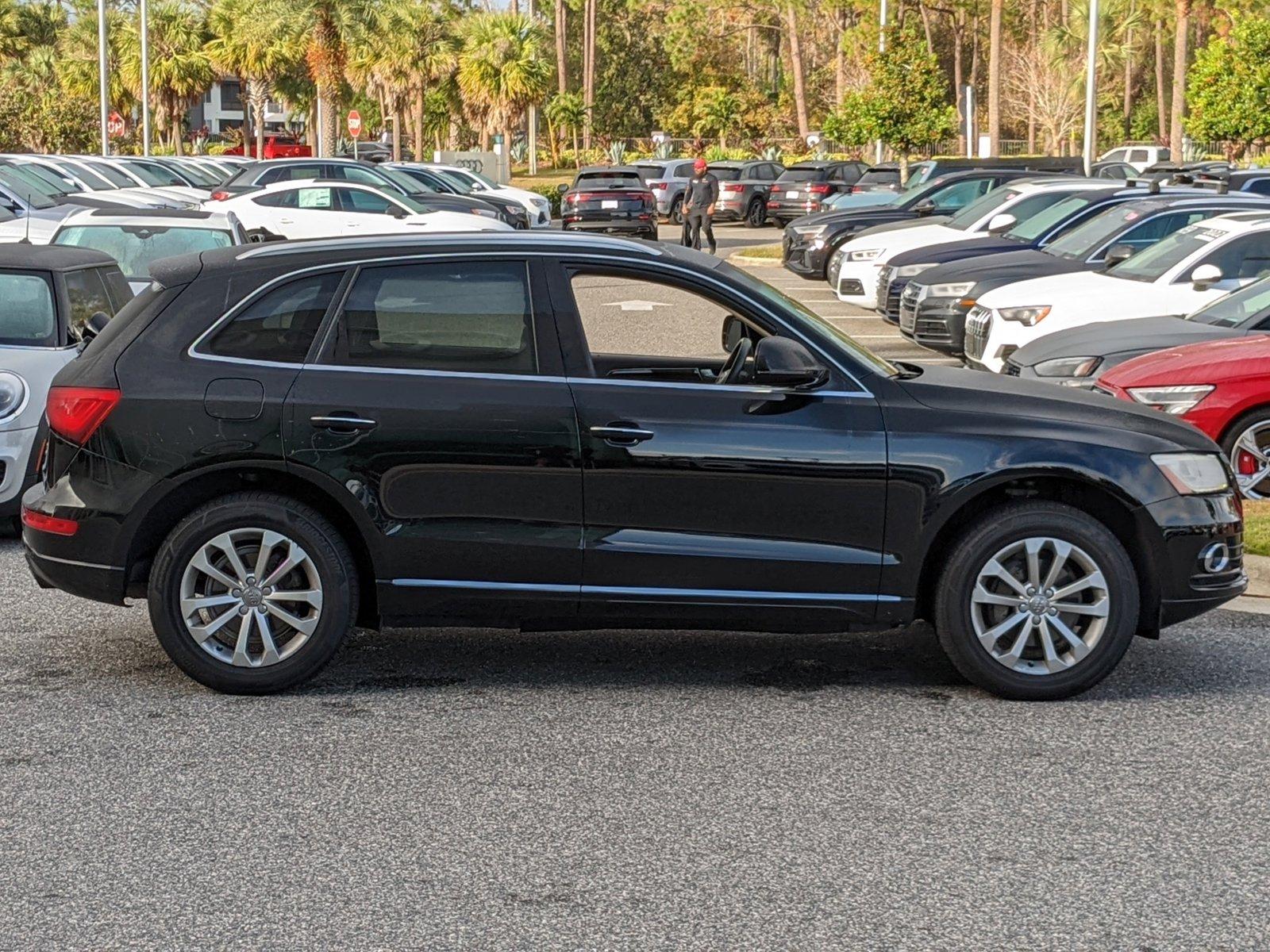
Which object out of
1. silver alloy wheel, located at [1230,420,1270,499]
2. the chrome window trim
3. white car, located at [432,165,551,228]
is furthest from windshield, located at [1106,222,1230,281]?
white car, located at [432,165,551,228]

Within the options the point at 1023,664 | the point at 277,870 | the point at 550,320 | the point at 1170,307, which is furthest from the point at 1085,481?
the point at 1170,307

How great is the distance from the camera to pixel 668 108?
3533 inches

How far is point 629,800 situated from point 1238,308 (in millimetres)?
7909

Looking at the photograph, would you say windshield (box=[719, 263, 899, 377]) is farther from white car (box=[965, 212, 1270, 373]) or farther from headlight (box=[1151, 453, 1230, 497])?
white car (box=[965, 212, 1270, 373])

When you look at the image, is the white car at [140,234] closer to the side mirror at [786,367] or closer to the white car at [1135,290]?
the white car at [1135,290]

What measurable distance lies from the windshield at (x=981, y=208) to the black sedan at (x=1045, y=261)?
13.7ft

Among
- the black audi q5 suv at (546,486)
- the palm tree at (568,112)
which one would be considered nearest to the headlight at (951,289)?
the black audi q5 suv at (546,486)

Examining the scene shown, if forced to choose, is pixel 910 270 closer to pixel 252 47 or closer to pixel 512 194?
pixel 512 194

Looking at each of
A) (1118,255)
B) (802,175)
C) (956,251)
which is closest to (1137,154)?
(802,175)

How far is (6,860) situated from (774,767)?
235 centimetres

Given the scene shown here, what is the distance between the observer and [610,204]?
37.6 m

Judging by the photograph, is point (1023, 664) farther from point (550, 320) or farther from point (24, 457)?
point (24, 457)

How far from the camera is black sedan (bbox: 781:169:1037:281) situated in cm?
2709

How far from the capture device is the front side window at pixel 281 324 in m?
6.49
